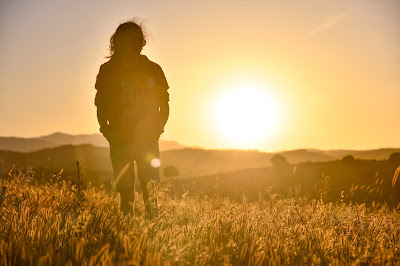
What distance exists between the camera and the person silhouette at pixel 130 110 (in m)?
5.32

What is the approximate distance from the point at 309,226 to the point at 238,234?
30.8 inches

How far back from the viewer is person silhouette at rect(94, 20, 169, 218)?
209 inches

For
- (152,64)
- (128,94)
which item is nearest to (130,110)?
(128,94)

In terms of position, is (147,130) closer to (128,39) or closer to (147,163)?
(147,163)

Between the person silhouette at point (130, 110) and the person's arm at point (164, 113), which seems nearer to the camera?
the person silhouette at point (130, 110)

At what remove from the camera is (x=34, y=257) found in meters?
2.56

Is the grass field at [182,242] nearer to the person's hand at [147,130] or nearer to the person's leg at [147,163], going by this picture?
the person's leg at [147,163]

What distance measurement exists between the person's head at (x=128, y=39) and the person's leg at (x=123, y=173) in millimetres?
1184

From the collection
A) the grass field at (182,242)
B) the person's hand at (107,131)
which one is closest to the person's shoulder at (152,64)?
the person's hand at (107,131)

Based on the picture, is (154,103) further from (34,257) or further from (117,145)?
(34,257)

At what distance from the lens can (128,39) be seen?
17.5 feet

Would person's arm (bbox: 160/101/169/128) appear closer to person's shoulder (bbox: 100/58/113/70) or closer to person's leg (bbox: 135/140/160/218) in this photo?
person's leg (bbox: 135/140/160/218)

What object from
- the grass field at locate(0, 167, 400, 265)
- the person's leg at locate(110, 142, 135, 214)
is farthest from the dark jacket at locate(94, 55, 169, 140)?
the grass field at locate(0, 167, 400, 265)

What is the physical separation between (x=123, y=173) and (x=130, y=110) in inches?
31.6
